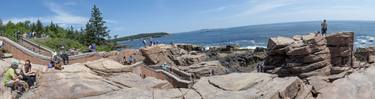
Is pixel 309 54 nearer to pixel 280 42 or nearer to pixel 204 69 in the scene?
pixel 280 42

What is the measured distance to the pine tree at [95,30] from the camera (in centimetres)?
9338

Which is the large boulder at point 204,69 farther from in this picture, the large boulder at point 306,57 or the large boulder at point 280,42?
the large boulder at point 306,57

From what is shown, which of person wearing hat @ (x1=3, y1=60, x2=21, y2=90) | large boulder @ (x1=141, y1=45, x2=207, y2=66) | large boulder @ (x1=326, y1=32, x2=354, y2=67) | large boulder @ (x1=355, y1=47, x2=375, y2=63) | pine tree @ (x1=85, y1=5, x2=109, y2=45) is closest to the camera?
person wearing hat @ (x1=3, y1=60, x2=21, y2=90)

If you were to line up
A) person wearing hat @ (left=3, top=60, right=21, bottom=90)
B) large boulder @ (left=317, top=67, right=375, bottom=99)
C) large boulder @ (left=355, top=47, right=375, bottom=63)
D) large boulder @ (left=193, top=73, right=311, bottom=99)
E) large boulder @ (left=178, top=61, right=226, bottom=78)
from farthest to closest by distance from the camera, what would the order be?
large boulder @ (left=355, top=47, right=375, bottom=63), large boulder @ (left=178, top=61, right=226, bottom=78), large boulder @ (left=317, top=67, right=375, bottom=99), person wearing hat @ (left=3, top=60, right=21, bottom=90), large boulder @ (left=193, top=73, right=311, bottom=99)

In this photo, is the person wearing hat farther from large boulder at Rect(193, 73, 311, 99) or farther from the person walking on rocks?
large boulder at Rect(193, 73, 311, 99)

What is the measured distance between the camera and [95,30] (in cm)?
9494

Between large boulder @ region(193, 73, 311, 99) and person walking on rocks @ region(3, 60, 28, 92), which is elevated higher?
person walking on rocks @ region(3, 60, 28, 92)

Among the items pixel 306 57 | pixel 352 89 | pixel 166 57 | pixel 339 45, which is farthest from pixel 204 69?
pixel 352 89

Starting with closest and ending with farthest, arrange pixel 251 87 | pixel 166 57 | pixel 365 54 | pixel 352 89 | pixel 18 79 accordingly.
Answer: pixel 18 79, pixel 251 87, pixel 352 89, pixel 365 54, pixel 166 57

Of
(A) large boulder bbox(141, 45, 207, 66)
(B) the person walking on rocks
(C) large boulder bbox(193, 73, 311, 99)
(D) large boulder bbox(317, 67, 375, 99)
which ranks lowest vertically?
(A) large boulder bbox(141, 45, 207, 66)

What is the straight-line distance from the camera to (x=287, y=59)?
116 ft

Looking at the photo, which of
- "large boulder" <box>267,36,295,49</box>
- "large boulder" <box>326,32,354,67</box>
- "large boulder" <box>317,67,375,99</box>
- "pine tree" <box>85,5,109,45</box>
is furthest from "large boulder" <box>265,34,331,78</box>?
"pine tree" <box>85,5,109,45</box>

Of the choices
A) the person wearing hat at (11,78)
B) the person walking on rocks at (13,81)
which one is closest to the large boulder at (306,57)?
the person walking on rocks at (13,81)

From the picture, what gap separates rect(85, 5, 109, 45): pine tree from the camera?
9338cm
